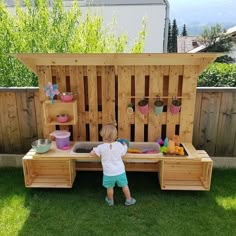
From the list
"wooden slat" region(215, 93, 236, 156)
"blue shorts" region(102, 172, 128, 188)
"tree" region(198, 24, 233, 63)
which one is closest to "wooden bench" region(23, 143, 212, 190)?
"blue shorts" region(102, 172, 128, 188)

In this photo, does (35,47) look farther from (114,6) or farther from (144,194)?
(114,6)

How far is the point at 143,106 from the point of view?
3.25 meters

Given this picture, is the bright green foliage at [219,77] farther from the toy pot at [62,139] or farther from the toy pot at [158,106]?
the toy pot at [62,139]

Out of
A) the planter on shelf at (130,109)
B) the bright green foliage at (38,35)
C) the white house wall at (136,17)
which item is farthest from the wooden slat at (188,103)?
the white house wall at (136,17)

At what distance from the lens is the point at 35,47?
15.6 feet

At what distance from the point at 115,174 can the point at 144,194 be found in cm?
51

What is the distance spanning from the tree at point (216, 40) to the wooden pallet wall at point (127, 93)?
15.1m

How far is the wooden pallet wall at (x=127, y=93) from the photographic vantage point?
3260 mm

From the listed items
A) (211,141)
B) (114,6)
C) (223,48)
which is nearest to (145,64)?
(211,141)

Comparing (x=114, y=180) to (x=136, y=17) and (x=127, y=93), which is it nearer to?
(x=127, y=93)

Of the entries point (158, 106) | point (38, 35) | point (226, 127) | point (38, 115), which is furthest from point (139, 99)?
point (38, 35)

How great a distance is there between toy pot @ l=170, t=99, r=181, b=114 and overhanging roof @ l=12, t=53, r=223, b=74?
1.44 feet

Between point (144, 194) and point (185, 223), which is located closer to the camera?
point (185, 223)

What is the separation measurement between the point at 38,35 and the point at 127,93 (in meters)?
2.29
